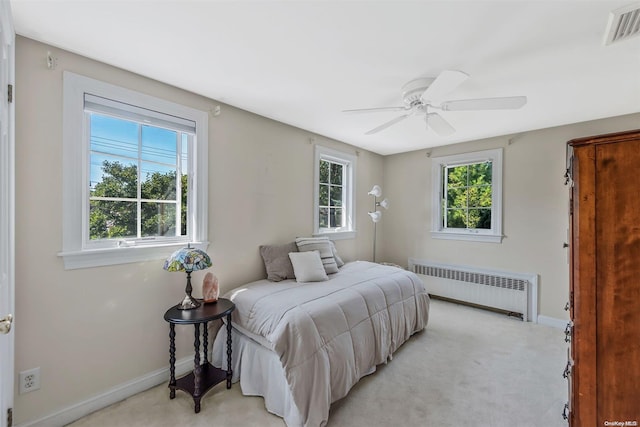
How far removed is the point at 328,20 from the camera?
149 centimetres

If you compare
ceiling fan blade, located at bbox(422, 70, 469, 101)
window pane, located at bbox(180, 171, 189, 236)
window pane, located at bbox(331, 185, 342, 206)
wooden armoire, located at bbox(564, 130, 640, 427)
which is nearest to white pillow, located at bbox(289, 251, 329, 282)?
window pane, located at bbox(180, 171, 189, 236)

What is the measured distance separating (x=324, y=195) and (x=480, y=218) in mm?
2177

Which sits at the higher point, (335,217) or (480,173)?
(480,173)

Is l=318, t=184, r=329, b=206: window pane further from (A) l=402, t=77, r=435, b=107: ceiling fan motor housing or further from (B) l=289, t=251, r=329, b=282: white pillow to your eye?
(A) l=402, t=77, r=435, b=107: ceiling fan motor housing

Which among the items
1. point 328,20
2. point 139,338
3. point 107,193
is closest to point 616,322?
point 328,20

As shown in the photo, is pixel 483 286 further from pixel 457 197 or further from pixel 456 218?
pixel 457 197

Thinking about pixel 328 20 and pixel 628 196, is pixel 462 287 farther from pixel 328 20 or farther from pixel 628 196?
pixel 328 20

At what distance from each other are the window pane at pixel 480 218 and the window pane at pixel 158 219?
3.72 m

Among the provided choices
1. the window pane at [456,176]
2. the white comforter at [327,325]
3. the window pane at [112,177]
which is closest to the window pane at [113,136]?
the window pane at [112,177]

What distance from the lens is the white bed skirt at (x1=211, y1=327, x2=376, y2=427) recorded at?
1751 mm

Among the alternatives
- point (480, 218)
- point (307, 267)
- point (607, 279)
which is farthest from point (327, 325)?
point (480, 218)

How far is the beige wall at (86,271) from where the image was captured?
1.65m

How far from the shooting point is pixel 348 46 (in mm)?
1715

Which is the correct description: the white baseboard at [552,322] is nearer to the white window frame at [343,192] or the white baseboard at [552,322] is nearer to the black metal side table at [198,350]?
the white window frame at [343,192]
